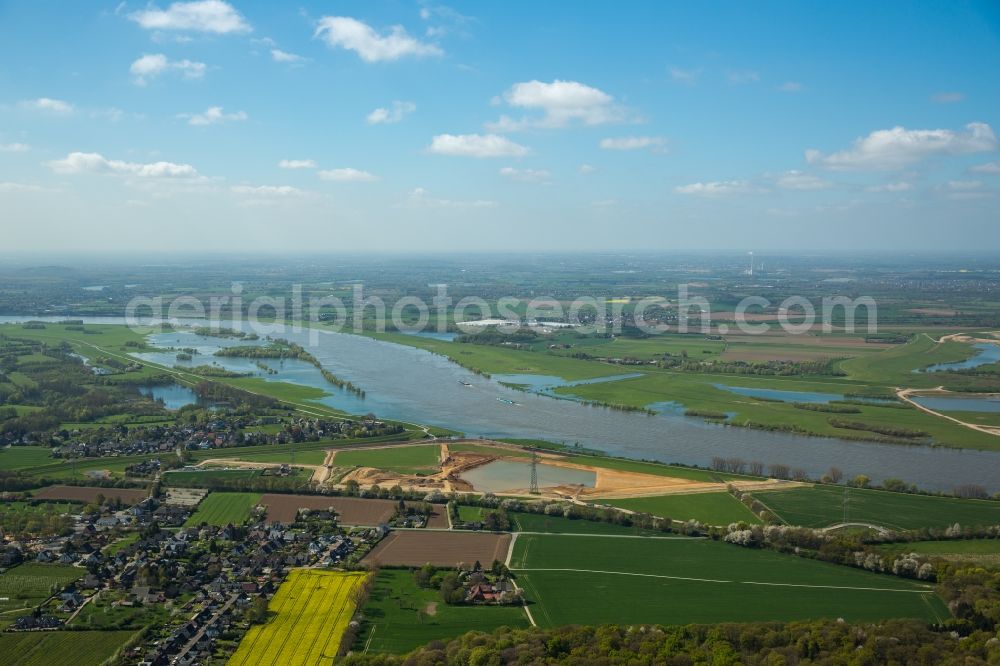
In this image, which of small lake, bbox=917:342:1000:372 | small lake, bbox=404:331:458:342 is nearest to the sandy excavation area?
small lake, bbox=917:342:1000:372

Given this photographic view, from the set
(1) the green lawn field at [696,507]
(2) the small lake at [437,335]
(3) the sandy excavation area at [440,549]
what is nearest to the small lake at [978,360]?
(1) the green lawn field at [696,507]

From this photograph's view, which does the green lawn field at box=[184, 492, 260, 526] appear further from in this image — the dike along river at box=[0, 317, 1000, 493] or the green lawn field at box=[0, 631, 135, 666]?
the dike along river at box=[0, 317, 1000, 493]

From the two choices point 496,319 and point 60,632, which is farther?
point 496,319

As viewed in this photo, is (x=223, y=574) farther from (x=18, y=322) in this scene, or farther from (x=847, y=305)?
(x=847, y=305)

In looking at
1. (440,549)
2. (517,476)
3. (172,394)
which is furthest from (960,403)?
(172,394)

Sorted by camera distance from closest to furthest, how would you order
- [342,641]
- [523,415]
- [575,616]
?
[342,641] < [575,616] < [523,415]

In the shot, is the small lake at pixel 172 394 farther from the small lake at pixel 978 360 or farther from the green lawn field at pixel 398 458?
the small lake at pixel 978 360

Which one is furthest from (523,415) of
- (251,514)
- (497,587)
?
(497,587)
